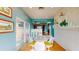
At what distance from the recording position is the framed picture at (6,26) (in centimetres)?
137

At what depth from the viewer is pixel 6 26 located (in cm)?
148

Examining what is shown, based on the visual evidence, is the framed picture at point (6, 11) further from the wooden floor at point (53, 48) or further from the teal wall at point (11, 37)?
the wooden floor at point (53, 48)

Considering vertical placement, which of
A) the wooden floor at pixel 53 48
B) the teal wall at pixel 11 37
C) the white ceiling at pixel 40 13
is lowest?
the wooden floor at pixel 53 48

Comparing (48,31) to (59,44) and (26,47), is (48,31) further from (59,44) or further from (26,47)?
(26,47)

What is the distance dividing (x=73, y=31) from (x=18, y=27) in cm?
83

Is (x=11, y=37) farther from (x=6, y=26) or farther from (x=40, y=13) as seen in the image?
(x=40, y=13)

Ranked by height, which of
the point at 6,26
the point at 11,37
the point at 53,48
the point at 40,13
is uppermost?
the point at 40,13

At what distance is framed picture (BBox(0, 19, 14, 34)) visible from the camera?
1.37 meters

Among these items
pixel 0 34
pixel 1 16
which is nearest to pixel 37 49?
pixel 0 34

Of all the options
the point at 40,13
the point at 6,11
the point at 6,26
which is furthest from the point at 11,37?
the point at 40,13

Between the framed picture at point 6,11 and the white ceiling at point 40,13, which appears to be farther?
the white ceiling at point 40,13

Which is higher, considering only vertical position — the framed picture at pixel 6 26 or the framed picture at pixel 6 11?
the framed picture at pixel 6 11

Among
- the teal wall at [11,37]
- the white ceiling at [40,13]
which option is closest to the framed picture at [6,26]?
the teal wall at [11,37]
